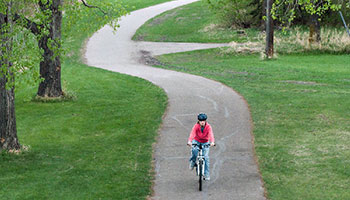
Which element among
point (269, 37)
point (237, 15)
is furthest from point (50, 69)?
point (237, 15)

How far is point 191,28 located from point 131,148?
32185 millimetres

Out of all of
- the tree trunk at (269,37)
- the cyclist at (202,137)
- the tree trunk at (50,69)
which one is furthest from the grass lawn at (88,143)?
the tree trunk at (269,37)

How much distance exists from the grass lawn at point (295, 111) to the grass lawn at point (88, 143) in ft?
10.6

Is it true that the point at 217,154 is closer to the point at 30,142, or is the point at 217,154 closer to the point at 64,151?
the point at 64,151

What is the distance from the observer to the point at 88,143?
51.3 ft

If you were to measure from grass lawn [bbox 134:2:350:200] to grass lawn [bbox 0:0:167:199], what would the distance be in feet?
10.6

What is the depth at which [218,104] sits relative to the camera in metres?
20.3

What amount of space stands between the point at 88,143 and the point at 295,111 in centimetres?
764

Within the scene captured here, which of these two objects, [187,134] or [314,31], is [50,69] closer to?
[187,134]

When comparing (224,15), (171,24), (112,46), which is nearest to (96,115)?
(112,46)

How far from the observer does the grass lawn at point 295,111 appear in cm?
1198

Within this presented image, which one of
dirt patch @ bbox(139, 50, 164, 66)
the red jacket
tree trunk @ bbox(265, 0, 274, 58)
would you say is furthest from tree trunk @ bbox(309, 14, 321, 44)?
the red jacket

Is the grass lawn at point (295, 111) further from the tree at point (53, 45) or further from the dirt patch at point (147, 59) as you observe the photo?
the tree at point (53, 45)

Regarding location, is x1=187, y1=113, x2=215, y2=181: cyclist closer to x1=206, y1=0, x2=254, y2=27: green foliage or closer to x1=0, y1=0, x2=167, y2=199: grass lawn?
x1=0, y1=0, x2=167, y2=199: grass lawn
